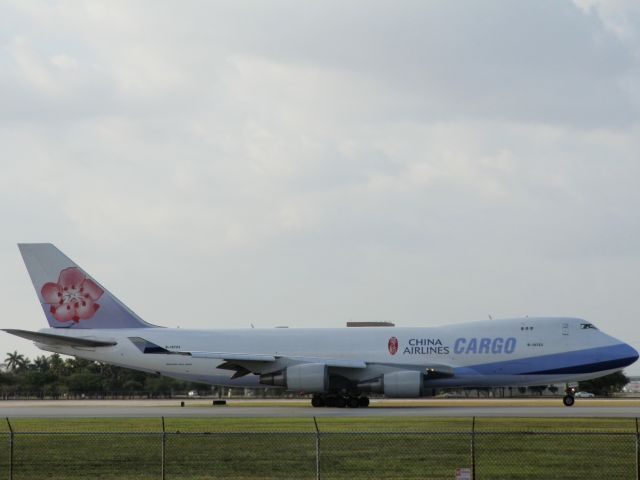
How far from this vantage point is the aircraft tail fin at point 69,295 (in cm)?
5412

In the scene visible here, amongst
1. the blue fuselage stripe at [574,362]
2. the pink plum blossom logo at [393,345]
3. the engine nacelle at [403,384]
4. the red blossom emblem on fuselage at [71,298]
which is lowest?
the engine nacelle at [403,384]

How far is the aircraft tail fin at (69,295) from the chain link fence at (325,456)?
2579cm

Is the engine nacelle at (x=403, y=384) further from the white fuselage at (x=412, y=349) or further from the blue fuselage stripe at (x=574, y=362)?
the blue fuselage stripe at (x=574, y=362)

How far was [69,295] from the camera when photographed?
2132 inches

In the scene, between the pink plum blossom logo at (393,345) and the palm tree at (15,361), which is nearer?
the pink plum blossom logo at (393,345)

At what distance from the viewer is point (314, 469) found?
21625 mm

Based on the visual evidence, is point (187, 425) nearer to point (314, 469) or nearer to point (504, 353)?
point (314, 469)

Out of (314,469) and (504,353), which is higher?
(504,353)

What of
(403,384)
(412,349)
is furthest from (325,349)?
(403,384)

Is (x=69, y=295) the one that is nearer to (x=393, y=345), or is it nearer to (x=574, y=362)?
(x=393, y=345)

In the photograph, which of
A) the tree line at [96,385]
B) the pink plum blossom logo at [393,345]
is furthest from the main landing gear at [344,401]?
the tree line at [96,385]

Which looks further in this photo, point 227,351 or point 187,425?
point 227,351

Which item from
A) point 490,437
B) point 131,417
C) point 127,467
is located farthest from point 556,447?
point 131,417

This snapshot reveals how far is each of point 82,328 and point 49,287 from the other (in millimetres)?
2690
